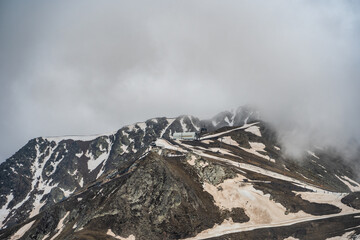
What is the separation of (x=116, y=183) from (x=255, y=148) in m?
Result: 102

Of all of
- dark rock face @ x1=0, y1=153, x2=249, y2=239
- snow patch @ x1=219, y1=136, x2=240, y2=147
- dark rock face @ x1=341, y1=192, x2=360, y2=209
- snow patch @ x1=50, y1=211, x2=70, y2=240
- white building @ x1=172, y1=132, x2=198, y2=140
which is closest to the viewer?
dark rock face @ x1=0, y1=153, x2=249, y2=239

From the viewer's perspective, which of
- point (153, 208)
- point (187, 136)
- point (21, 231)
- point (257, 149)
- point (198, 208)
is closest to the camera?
point (153, 208)

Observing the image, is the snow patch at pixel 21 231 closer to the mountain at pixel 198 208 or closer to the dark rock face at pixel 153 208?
the mountain at pixel 198 208

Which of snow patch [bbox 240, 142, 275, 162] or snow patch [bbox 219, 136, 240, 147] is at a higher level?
snow patch [bbox 219, 136, 240, 147]

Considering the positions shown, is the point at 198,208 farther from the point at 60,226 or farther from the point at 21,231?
the point at 21,231

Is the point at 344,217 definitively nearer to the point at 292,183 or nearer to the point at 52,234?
the point at 292,183

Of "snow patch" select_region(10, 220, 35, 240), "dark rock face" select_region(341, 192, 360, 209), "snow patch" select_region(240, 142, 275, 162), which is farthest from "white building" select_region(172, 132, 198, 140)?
"snow patch" select_region(10, 220, 35, 240)

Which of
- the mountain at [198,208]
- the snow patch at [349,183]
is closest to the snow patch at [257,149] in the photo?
the mountain at [198,208]

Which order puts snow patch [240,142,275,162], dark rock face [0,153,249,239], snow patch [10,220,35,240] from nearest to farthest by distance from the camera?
dark rock face [0,153,249,239], snow patch [10,220,35,240], snow patch [240,142,275,162]

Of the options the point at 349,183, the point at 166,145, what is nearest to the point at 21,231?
the point at 166,145

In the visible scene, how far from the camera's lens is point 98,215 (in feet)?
289

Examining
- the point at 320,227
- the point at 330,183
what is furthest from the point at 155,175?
the point at 330,183

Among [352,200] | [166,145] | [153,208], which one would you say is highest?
[166,145]

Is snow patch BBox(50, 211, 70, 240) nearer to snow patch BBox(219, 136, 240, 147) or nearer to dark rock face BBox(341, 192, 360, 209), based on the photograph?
snow patch BBox(219, 136, 240, 147)
